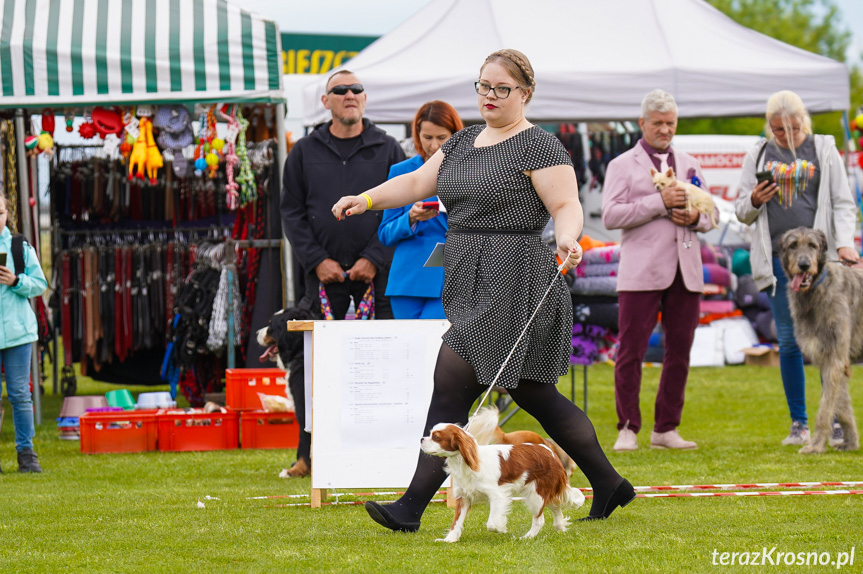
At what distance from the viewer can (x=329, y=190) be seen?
6652 mm

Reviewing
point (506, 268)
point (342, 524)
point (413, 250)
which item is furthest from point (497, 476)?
point (413, 250)

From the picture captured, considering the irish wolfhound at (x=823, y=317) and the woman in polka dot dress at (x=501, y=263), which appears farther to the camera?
the irish wolfhound at (x=823, y=317)

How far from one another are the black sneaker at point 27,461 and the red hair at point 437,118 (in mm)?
2967

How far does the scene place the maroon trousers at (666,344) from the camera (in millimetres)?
7238

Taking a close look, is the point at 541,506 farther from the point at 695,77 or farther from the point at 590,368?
the point at 590,368

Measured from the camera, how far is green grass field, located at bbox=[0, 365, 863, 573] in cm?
373

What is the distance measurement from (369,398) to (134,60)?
4195 millimetres

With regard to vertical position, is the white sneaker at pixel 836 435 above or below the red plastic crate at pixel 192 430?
above

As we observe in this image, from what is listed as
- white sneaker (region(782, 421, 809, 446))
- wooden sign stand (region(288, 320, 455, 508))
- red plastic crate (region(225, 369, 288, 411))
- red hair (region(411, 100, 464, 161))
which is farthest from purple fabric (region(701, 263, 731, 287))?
wooden sign stand (region(288, 320, 455, 508))

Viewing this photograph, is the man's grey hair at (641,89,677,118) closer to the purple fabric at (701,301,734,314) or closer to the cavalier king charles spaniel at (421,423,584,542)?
the cavalier king charles spaniel at (421,423,584,542)

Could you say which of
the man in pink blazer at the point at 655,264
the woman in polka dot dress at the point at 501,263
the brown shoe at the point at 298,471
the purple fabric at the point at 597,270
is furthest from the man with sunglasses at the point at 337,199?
the purple fabric at the point at 597,270

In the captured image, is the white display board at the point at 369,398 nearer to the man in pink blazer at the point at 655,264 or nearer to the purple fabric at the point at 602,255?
the man in pink blazer at the point at 655,264

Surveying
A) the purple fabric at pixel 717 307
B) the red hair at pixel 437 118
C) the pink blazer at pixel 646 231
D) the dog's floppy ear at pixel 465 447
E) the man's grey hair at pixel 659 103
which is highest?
the man's grey hair at pixel 659 103

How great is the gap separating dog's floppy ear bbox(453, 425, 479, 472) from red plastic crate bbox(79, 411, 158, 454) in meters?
4.29
